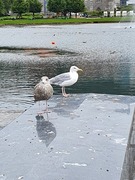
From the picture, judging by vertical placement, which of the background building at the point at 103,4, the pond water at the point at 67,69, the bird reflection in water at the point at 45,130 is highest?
the bird reflection in water at the point at 45,130

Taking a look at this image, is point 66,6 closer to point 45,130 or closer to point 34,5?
point 34,5

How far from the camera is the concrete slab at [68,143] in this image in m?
6.20

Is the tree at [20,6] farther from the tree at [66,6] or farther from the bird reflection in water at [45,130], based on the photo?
the bird reflection in water at [45,130]

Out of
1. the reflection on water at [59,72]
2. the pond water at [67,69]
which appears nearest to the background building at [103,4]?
the pond water at [67,69]

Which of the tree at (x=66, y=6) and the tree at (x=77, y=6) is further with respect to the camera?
the tree at (x=77, y=6)

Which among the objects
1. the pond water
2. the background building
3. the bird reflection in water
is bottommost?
the background building

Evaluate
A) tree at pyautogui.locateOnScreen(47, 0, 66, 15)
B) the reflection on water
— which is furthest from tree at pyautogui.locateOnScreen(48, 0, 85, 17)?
the reflection on water

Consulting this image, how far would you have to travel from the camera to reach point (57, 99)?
11508 mm

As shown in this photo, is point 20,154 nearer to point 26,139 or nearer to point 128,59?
point 26,139

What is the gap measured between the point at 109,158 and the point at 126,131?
1479mm

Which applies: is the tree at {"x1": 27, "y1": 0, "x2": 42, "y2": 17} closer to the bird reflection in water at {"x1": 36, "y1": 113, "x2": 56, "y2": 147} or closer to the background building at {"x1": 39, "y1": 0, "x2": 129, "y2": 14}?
the background building at {"x1": 39, "y1": 0, "x2": 129, "y2": 14}

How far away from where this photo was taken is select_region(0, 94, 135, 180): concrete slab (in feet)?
20.3

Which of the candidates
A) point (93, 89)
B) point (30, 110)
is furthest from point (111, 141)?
point (93, 89)

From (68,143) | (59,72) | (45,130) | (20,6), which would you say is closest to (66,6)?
(20,6)
